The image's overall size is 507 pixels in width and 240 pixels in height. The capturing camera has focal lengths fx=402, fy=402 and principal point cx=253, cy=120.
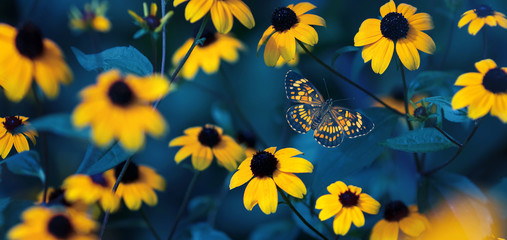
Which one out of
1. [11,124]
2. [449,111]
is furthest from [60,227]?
[449,111]

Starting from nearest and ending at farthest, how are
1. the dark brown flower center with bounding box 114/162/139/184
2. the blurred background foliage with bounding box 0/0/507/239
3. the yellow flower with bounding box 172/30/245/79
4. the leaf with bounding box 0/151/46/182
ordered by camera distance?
the leaf with bounding box 0/151/46/182
the dark brown flower center with bounding box 114/162/139/184
the blurred background foliage with bounding box 0/0/507/239
the yellow flower with bounding box 172/30/245/79

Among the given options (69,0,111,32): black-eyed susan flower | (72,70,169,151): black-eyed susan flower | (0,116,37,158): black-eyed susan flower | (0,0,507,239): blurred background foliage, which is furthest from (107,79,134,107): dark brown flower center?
(69,0,111,32): black-eyed susan flower

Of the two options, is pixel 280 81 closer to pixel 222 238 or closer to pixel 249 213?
pixel 249 213

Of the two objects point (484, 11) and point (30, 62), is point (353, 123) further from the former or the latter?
point (30, 62)

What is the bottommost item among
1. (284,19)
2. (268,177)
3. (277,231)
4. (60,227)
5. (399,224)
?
(277,231)

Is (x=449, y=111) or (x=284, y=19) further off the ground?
(x=284, y=19)

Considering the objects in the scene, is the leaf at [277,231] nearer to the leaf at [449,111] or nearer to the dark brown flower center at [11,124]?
the leaf at [449,111]

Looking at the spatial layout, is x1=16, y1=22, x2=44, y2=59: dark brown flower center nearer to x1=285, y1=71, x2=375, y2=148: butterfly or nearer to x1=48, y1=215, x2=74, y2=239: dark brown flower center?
x1=48, y1=215, x2=74, y2=239: dark brown flower center
